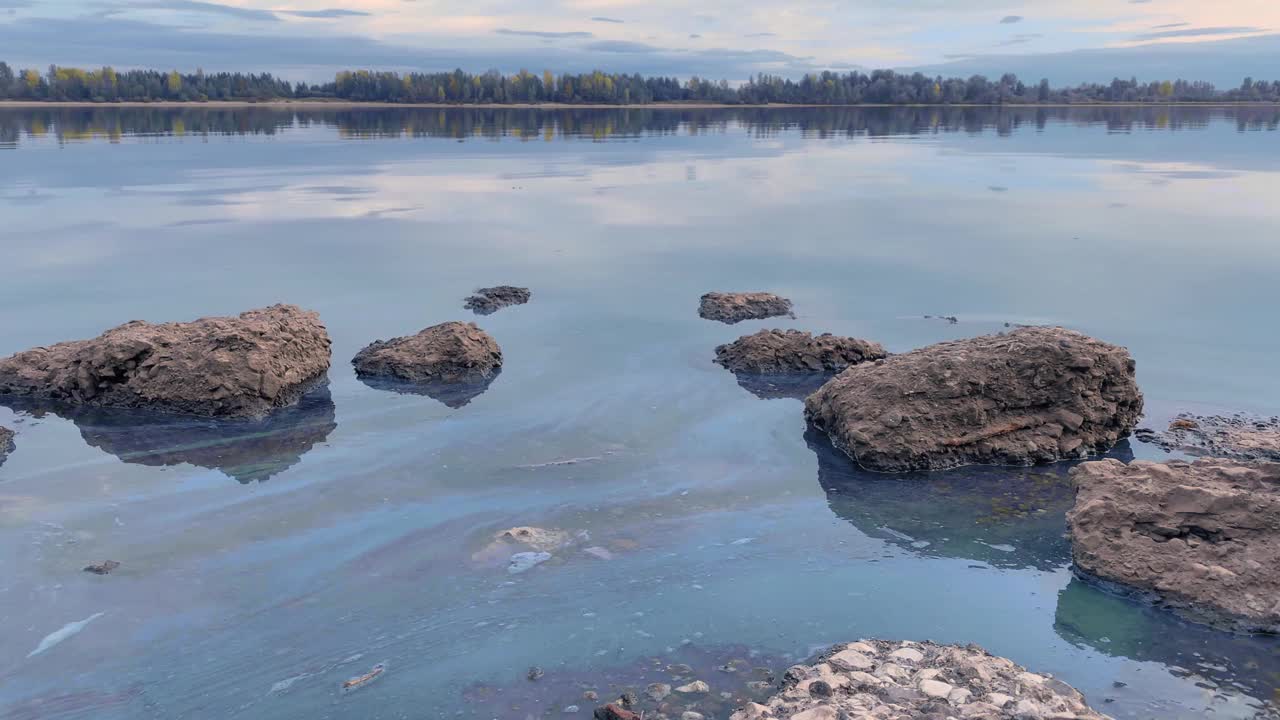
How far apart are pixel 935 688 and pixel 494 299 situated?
10137mm

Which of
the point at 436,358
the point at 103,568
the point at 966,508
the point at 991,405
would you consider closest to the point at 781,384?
the point at 991,405

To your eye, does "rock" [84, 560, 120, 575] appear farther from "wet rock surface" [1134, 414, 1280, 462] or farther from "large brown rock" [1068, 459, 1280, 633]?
"wet rock surface" [1134, 414, 1280, 462]

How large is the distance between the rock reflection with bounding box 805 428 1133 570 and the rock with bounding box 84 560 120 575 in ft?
17.0

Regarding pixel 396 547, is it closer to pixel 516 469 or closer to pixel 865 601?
pixel 516 469

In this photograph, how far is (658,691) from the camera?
541cm

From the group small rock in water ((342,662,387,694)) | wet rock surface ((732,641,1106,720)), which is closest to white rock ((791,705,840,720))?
wet rock surface ((732,641,1106,720))

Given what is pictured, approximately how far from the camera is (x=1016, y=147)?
46.8m

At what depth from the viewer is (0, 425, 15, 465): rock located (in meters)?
8.69

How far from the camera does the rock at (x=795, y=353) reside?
11.2m

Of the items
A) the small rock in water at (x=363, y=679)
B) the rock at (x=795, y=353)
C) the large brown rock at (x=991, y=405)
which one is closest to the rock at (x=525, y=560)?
the small rock in water at (x=363, y=679)

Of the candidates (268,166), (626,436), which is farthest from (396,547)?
(268,166)

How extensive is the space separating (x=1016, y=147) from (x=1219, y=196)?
70.2 feet

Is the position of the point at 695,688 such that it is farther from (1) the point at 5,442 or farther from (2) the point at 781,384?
(1) the point at 5,442

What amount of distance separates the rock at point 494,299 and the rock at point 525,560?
7323mm
